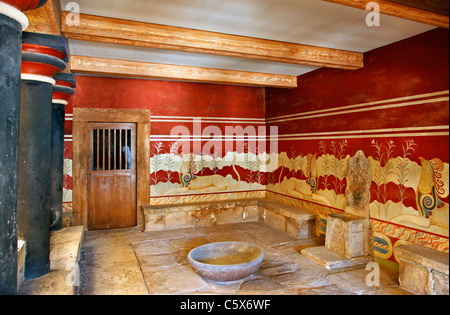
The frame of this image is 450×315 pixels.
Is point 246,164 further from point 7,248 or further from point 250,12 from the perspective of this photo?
point 7,248

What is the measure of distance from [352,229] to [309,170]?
162 cm

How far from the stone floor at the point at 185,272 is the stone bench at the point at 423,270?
0.18m

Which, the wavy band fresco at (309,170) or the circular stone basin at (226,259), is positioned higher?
the wavy band fresco at (309,170)

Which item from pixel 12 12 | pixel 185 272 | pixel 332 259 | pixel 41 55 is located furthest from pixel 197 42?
pixel 332 259

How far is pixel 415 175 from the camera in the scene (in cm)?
357

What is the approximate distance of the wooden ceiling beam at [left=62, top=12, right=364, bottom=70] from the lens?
3156mm

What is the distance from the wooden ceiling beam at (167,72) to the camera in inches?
179

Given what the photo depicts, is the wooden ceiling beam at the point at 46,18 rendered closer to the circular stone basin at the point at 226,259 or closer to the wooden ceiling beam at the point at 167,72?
the wooden ceiling beam at the point at 167,72

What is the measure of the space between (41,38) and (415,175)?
4195mm

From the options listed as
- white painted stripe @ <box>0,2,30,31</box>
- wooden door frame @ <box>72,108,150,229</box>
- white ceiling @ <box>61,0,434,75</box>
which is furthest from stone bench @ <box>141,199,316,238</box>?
white painted stripe @ <box>0,2,30,31</box>

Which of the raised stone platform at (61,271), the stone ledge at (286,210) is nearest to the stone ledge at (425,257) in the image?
the stone ledge at (286,210)

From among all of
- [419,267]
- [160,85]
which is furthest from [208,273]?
[160,85]

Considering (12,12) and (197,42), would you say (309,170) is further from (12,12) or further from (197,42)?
(12,12)

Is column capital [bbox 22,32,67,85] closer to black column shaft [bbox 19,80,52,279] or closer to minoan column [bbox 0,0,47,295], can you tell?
black column shaft [bbox 19,80,52,279]
